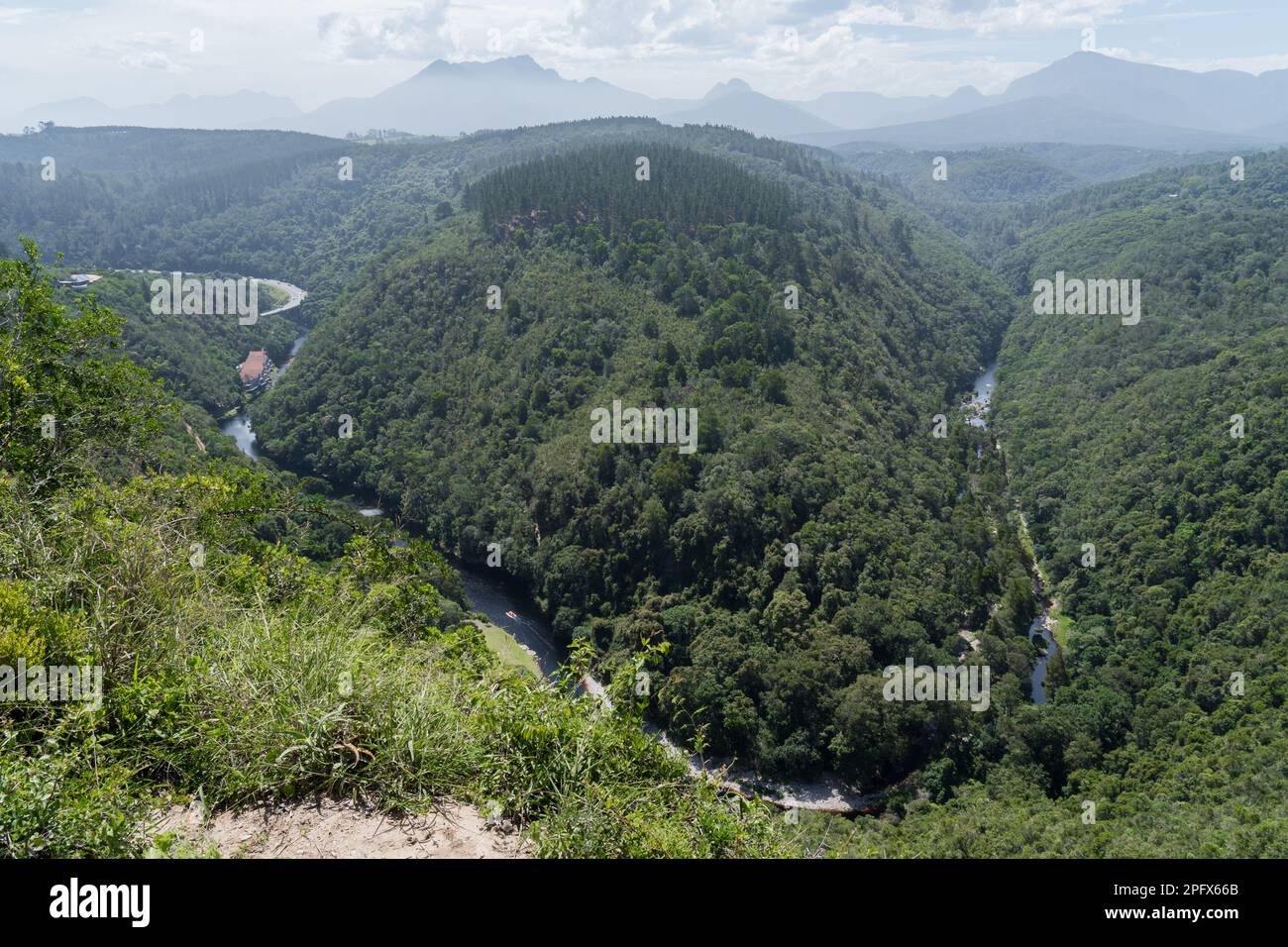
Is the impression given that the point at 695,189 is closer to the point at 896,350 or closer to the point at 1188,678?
the point at 896,350

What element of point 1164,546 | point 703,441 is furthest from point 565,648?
point 1164,546

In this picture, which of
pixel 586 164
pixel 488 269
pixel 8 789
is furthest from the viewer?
pixel 586 164

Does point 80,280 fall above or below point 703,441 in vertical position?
above

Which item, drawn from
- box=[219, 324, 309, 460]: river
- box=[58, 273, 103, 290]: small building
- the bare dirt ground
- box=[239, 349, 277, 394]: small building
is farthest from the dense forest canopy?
box=[58, 273, 103, 290]: small building

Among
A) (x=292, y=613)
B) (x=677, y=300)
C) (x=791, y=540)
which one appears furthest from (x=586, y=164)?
(x=292, y=613)

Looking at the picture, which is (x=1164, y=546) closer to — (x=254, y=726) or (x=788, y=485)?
(x=788, y=485)

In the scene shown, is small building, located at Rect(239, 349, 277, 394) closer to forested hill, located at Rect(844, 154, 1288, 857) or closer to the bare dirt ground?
forested hill, located at Rect(844, 154, 1288, 857)

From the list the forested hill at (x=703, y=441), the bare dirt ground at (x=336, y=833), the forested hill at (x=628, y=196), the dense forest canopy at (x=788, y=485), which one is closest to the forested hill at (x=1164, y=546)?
the dense forest canopy at (x=788, y=485)
